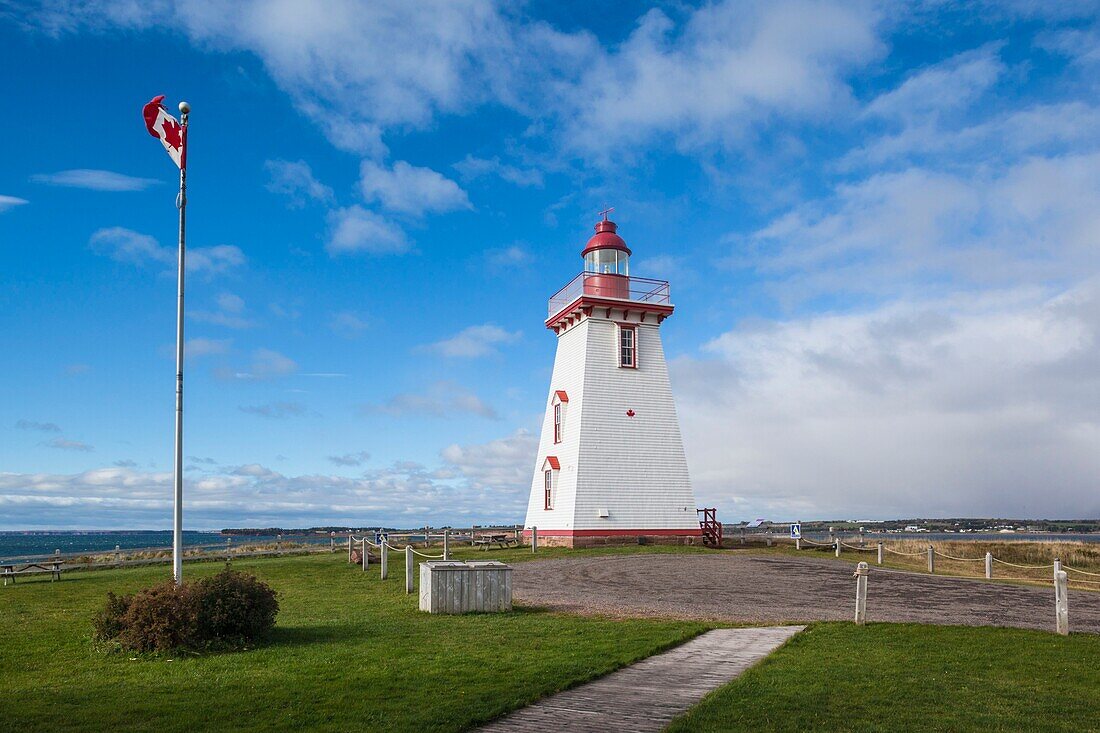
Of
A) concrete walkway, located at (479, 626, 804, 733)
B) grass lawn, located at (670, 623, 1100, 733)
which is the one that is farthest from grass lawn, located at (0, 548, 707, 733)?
grass lawn, located at (670, 623, 1100, 733)

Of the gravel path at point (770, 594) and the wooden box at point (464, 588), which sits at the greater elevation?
the wooden box at point (464, 588)

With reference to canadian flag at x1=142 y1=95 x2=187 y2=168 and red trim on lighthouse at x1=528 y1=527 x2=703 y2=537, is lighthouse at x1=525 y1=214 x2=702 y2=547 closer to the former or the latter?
red trim on lighthouse at x1=528 y1=527 x2=703 y2=537

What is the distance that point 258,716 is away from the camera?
8.11 meters

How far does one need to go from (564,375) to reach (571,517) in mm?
6846

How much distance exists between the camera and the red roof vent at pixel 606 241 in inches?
1438

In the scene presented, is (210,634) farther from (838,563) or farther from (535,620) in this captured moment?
(838,563)

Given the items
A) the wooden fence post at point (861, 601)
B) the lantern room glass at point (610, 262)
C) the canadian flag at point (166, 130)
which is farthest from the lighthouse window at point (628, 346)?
the canadian flag at point (166, 130)

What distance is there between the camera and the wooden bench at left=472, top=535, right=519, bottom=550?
39.4m

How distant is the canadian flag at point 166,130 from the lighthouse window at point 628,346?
890 inches

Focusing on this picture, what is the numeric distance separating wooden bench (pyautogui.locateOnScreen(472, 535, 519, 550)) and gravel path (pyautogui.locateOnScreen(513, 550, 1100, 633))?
11.5 metres

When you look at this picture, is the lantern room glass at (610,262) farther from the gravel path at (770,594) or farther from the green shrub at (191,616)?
the green shrub at (191,616)

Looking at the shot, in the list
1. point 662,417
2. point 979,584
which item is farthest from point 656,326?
point 979,584

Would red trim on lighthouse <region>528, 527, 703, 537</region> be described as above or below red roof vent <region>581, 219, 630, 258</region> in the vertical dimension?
below

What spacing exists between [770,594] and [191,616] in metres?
13.1
